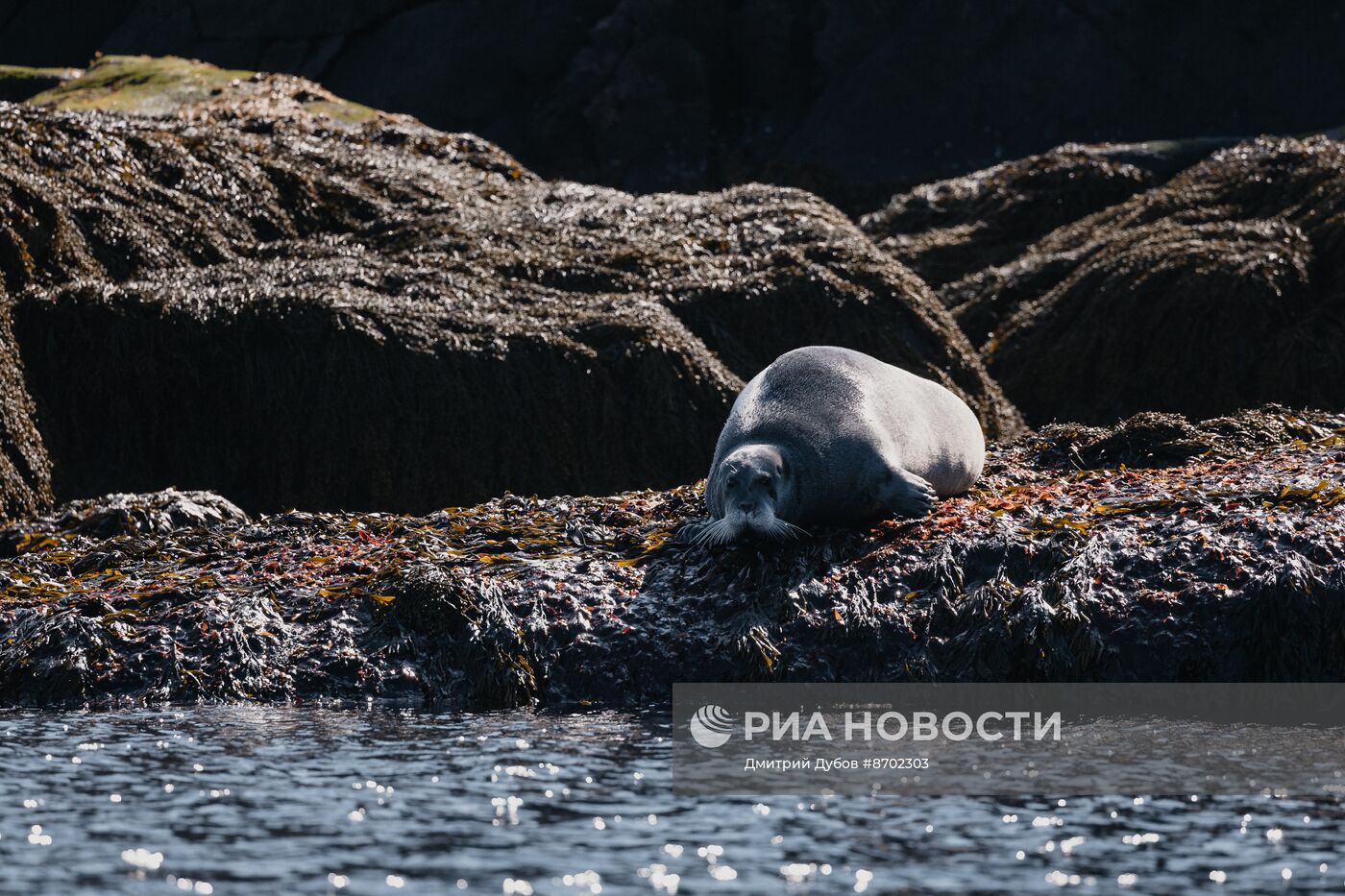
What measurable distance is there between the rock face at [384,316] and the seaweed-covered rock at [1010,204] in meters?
3.18

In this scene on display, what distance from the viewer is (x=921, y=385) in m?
6.78

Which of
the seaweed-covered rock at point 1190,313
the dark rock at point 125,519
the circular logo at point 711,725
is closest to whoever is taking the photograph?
the circular logo at point 711,725

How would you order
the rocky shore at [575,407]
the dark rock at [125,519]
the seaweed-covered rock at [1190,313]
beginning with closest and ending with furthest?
the rocky shore at [575,407]
the dark rock at [125,519]
the seaweed-covered rock at [1190,313]

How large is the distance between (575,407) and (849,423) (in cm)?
325

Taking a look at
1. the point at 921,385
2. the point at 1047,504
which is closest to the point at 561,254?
the point at 921,385

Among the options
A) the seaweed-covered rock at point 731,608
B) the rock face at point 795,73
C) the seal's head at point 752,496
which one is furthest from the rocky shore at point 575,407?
the rock face at point 795,73

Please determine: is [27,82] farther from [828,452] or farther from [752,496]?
[752,496]

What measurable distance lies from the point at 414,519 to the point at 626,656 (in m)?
1.54

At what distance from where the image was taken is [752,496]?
219 inches

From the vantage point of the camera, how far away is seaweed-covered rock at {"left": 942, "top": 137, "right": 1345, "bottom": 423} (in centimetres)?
1142

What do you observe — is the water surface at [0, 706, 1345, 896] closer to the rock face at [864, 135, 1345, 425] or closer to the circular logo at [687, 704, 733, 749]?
the circular logo at [687, 704, 733, 749]

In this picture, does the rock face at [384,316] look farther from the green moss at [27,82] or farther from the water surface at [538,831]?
the green moss at [27,82]

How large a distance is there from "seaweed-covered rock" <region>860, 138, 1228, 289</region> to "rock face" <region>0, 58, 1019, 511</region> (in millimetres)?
3178

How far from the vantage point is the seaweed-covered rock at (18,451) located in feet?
25.3
